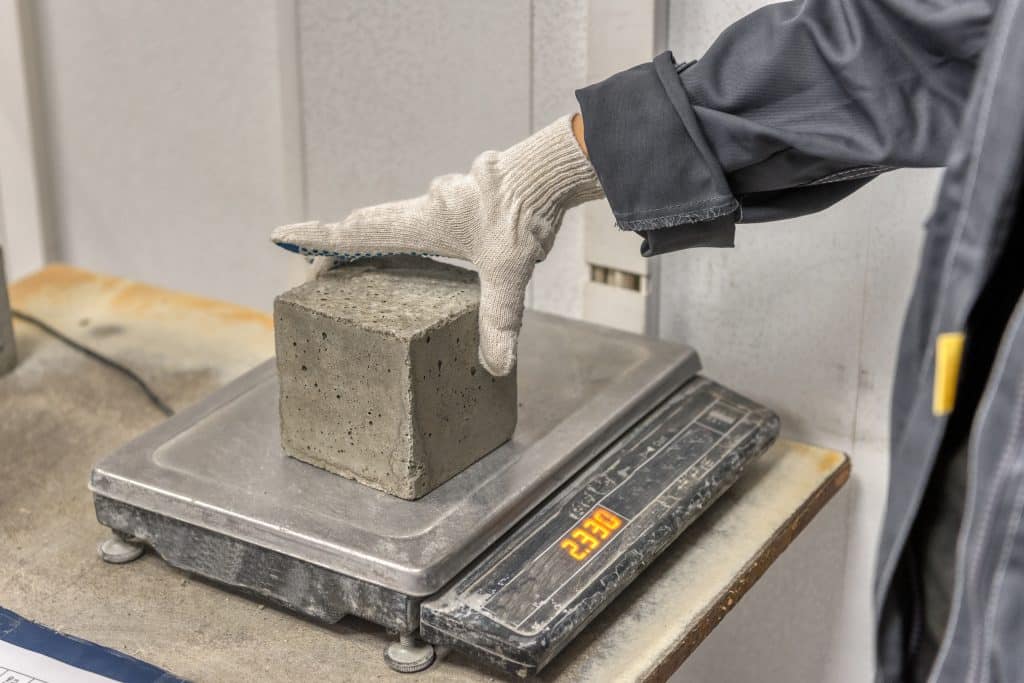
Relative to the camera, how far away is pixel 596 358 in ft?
4.25

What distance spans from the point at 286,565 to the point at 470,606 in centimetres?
16

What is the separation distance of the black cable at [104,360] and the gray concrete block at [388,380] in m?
0.37

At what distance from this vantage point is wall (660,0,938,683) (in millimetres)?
1285

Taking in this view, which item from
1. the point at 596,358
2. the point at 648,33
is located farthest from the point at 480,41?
the point at 596,358

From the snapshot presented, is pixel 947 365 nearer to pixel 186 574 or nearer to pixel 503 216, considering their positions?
pixel 503 216

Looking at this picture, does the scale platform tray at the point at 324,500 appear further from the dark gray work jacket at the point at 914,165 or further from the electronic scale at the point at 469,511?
the dark gray work jacket at the point at 914,165

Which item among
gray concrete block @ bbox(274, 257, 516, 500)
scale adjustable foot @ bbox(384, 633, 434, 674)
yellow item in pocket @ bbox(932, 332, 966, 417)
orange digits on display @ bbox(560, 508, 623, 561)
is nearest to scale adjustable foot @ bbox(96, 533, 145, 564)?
gray concrete block @ bbox(274, 257, 516, 500)

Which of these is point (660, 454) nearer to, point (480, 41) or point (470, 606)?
point (470, 606)

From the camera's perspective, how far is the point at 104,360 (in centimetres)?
151

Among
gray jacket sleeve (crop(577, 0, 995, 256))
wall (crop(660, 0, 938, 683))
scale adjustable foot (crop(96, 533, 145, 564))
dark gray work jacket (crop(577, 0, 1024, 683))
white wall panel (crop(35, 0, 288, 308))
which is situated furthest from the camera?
white wall panel (crop(35, 0, 288, 308))

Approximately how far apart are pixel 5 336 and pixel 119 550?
455 millimetres

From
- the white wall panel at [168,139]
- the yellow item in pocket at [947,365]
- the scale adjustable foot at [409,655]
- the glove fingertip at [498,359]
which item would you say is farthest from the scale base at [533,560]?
the white wall panel at [168,139]

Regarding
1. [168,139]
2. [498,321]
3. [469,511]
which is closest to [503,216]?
[498,321]

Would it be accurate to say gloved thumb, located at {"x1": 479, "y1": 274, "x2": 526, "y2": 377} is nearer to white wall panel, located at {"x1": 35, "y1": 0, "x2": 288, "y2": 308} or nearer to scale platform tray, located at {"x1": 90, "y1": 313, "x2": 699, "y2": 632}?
scale platform tray, located at {"x1": 90, "y1": 313, "x2": 699, "y2": 632}
